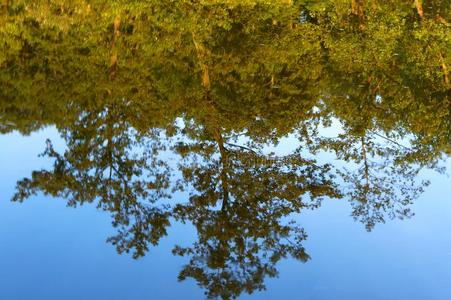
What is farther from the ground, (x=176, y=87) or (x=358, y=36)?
(x=358, y=36)

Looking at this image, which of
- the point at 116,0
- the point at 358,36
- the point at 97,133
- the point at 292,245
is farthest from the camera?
the point at 358,36

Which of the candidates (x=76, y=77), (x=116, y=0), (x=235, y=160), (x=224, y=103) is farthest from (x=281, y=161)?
(x=116, y=0)

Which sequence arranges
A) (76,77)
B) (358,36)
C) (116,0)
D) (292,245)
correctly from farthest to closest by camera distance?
(358,36) → (116,0) → (76,77) → (292,245)

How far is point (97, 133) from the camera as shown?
20234 mm

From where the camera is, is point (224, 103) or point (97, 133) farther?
point (224, 103)

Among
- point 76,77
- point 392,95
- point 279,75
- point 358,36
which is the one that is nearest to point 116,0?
point 76,77

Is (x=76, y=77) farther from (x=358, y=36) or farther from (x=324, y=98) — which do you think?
(x=358, y=36)

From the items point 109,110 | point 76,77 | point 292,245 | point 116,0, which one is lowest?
point 292,245

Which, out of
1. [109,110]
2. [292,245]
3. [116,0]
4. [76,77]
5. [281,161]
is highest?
[116,0]

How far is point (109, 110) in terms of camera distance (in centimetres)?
2116

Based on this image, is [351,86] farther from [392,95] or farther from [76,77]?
[76,77]

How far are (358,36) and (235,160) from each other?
11176mm

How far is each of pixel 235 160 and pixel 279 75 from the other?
6.45m

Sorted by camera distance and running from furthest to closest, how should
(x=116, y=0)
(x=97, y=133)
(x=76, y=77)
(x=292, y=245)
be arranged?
1. (x=116, y=0)
2. (x=76, y=77)
3. (x=97, y=133)
4. (x=292, y=245)
